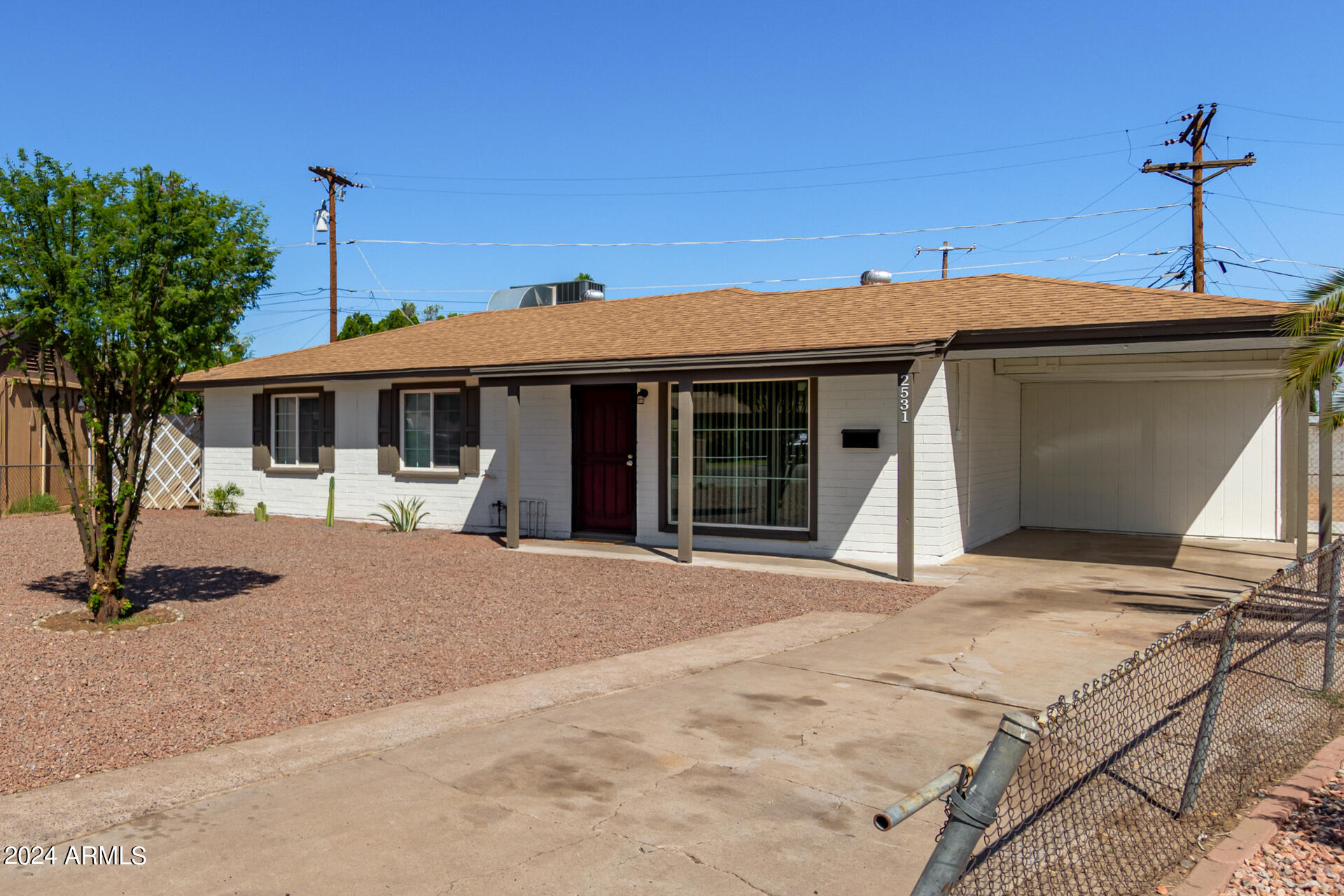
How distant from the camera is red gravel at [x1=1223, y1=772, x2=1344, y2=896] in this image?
3514 millimetres

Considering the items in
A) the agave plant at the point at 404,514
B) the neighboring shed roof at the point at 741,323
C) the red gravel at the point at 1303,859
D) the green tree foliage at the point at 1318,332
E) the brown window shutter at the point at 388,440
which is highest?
the neighboring shed roof at the point at 741,323

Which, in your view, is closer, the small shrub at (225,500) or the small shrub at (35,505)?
the small shrub at (35,505)

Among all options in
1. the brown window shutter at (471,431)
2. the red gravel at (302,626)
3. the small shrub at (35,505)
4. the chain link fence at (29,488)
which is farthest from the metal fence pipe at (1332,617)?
the small shrub at (35,505)

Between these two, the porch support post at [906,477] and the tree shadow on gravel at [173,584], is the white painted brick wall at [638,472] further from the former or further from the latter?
the tree shadow on gravel at [173,584]

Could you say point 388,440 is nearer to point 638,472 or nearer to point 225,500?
point 225,500

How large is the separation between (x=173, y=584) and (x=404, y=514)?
5.37 metres

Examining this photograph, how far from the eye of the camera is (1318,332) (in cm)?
758

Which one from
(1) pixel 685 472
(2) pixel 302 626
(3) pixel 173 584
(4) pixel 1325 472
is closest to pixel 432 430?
(1) pixel 685 472

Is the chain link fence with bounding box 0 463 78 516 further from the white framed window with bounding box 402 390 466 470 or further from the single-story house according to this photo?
the white framed window with bounding box 402 390 466 470

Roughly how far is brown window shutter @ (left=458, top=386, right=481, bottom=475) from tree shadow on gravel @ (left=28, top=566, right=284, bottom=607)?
14.8ft

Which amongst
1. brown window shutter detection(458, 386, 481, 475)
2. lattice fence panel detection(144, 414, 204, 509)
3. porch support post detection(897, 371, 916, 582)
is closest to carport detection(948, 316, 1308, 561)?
porch support post detection(897, 371, 916, 582)

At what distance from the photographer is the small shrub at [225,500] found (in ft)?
56.8

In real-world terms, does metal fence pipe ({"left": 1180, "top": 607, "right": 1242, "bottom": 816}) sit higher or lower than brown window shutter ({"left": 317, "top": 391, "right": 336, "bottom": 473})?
lower

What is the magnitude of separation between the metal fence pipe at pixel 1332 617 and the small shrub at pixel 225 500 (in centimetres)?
1655
